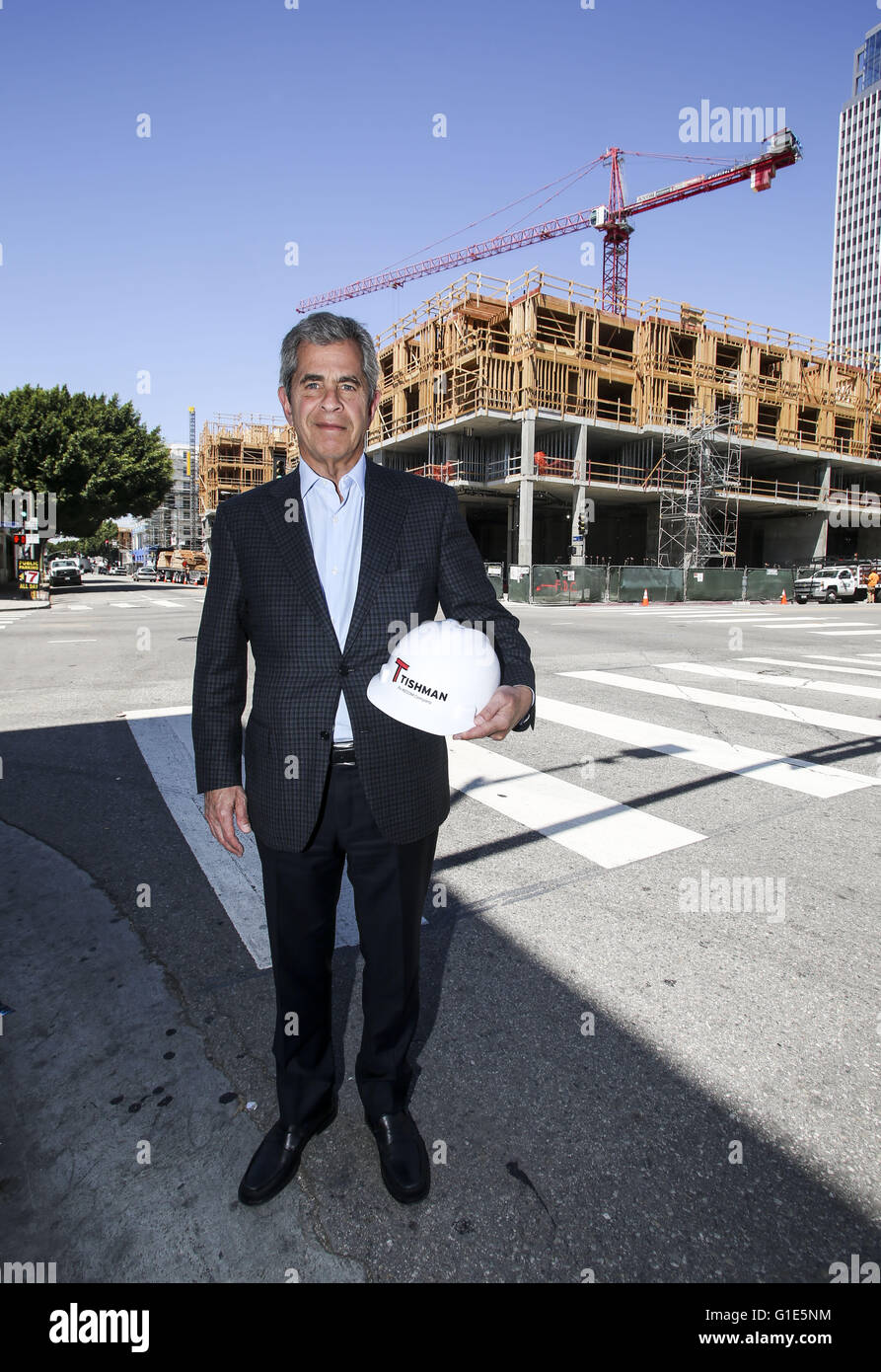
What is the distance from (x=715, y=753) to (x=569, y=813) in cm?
209

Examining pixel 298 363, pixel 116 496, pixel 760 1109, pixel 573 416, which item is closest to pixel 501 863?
pixel 760 1109

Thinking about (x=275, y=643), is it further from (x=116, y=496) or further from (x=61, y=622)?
(x=116, y=496)

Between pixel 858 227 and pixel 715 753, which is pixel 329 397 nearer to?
pixel 715 753

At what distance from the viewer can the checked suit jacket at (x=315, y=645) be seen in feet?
6.11

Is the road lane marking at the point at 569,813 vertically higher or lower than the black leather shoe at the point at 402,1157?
higher

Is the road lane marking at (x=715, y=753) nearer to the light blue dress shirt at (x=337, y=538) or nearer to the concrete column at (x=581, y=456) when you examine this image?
the light blue dress shirt at (x=337, y=538)

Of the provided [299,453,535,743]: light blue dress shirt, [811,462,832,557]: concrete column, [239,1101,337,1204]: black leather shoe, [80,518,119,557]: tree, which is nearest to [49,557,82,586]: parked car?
[299,453,535,743]: light blue dress shirt

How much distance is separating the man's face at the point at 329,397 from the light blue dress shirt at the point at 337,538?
0.08 metres

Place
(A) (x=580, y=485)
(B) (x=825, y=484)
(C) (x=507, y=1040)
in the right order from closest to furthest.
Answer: (C) (x=507, y=1040) < (A) (x=580, y=485) < (B) (x=825, y=484)

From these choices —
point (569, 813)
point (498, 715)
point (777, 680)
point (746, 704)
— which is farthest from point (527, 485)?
point (498, 715)

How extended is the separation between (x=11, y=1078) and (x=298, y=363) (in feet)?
7.59

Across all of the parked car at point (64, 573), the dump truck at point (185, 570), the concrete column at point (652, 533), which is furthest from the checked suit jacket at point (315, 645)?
the dump truck at point (185, 570)

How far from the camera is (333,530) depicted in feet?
6.34

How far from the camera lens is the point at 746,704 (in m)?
8.16
